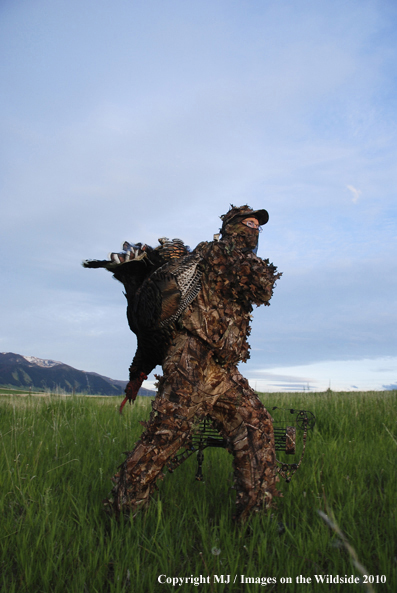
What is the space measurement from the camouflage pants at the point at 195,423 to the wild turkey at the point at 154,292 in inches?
11.2

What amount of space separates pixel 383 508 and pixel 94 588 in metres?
2.79

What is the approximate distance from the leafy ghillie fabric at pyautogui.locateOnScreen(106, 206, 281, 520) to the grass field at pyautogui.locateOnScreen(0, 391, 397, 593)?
1.04ft

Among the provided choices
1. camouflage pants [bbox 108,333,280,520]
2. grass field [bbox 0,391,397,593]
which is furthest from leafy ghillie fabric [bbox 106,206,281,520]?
grass field [bbox 0,391,397,593]

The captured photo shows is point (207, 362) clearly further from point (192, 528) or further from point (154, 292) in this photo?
point (192, 528)

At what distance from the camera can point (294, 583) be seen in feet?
9.37

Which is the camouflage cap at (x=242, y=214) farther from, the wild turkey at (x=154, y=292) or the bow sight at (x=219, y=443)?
the bow sight at (x=219, y=443)

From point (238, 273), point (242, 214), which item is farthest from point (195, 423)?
point (242, 214)

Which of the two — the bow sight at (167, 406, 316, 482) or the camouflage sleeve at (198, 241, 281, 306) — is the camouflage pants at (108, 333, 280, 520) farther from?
the camouflage sleeve at (198, 241, 281, 306)

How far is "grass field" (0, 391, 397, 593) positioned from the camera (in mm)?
2887

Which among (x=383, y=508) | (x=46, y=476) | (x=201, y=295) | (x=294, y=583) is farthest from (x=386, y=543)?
(x=46, y=476)

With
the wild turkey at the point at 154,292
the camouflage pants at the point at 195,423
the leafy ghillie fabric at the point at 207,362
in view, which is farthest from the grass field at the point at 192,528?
the wild turkey at the point at 154,292

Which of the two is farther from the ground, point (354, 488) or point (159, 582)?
point (354, 488)

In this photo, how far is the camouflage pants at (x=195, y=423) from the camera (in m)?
3.34

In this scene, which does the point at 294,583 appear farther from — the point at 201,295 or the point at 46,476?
the point at 46,476
